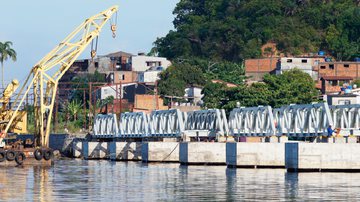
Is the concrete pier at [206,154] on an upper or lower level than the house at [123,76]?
lower

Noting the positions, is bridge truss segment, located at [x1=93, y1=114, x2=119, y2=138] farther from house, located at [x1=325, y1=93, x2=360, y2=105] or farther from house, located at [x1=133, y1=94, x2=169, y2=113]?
house, located at [x1=133, y1=94, x2=169, y2=113]

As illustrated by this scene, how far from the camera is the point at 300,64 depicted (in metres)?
164

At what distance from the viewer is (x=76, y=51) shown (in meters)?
91.9

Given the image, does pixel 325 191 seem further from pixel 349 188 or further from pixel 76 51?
pixel 76 51

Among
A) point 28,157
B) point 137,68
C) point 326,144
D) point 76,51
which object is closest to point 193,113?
point 76,51

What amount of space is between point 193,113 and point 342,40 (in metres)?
97.7

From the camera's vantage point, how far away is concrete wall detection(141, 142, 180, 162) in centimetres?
8606

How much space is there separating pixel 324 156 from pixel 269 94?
56.9 metres

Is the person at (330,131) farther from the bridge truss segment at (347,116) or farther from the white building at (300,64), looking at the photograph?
the white building at (300,64)

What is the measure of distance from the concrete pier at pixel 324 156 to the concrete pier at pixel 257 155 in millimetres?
5073

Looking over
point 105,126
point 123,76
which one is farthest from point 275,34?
point 105,126

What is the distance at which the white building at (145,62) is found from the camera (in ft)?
622

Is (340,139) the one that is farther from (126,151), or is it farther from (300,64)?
(300,64)

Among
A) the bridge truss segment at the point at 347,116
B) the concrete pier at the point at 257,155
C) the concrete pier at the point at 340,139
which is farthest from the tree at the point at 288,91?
the concrete pier at the point at 340,139
